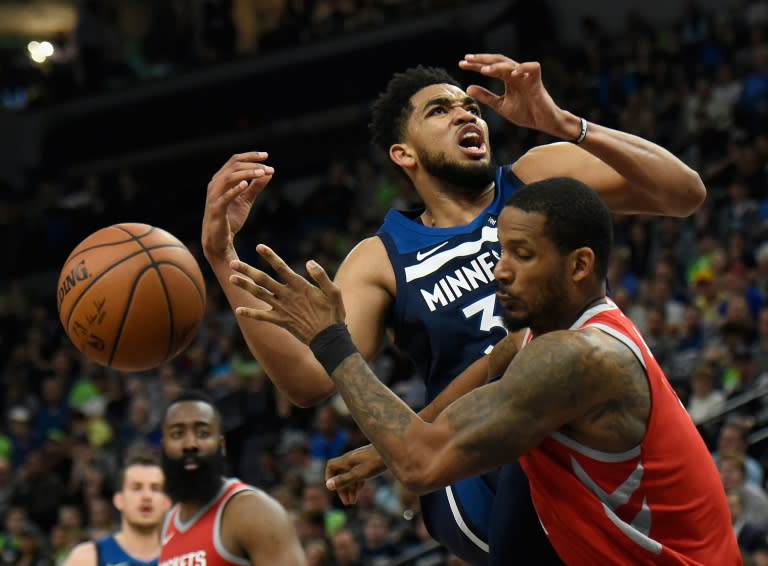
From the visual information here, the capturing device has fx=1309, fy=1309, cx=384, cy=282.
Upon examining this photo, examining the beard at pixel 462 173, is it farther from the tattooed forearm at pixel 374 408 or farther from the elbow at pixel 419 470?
the elbow at pixel 419 470

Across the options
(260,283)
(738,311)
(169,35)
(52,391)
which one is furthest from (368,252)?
(169,35)

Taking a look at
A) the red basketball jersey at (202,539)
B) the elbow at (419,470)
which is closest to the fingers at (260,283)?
the elbow at (419,470)

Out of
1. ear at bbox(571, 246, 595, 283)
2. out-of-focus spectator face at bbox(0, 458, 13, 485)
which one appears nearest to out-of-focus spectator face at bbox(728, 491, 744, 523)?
ear at bbox(571, 246, 595, 283)

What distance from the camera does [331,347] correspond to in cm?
332

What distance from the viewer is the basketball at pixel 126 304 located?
4547 millimetres

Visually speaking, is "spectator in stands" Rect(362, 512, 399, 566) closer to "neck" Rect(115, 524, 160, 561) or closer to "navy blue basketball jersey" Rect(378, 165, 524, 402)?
"neck" Rect(115, 524, 160, 561)

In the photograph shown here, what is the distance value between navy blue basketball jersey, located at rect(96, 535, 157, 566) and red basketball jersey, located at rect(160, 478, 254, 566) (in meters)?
0.67

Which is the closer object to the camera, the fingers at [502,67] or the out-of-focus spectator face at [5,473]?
the fingers at [502,67]

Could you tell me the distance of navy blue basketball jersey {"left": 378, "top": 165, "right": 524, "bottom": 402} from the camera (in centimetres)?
420

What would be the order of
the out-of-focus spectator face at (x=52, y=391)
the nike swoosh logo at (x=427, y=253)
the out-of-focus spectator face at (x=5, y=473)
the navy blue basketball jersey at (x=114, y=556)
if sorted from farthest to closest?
1. the out-of-focus spectator face at (x=52, y=391)
2. the out-of-focus spectator face at (x=5, y=473)
3. the navy blue basketball jersey at (x=114, y=556)
4. the nike swoosh logo at (x=427, y=253)

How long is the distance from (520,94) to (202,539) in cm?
258

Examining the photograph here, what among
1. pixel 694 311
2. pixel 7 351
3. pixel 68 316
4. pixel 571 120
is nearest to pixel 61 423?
pixel 7 351

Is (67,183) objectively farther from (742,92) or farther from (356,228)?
(742,92)

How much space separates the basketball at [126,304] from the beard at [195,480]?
3.64 ft
